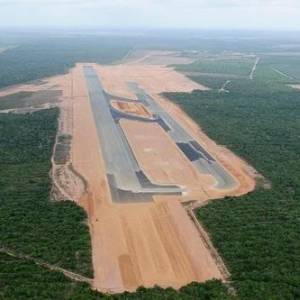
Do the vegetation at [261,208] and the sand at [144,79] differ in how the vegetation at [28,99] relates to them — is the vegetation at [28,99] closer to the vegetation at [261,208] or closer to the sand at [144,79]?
the sand at [144,79]

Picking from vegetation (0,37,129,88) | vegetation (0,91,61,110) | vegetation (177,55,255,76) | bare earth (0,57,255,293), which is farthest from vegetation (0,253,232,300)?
vegetation (177,55,255,76)

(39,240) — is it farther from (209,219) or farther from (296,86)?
(296,86)

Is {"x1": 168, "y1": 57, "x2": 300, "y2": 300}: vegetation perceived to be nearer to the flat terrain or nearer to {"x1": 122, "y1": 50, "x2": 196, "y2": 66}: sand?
the flat terrain

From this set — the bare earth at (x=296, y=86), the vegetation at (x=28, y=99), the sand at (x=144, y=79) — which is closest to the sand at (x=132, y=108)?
the sand at (x=144, y=79)

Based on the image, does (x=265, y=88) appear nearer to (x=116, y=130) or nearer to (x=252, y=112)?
(x=252, y=112)

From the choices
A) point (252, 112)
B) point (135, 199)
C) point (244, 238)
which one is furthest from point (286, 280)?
point (252, 112)
